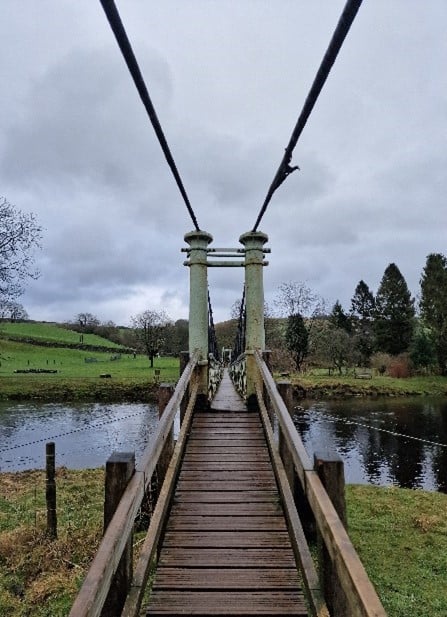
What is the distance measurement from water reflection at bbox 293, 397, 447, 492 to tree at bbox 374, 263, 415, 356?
19832 mm

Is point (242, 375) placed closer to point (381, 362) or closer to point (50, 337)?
point (381, 362)

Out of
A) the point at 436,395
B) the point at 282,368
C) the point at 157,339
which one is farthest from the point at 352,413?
the point at 157,339

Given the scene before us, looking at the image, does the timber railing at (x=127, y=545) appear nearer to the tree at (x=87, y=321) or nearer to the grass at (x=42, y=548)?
the grass at (x=42, y=548)

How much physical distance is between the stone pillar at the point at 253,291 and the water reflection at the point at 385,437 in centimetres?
190

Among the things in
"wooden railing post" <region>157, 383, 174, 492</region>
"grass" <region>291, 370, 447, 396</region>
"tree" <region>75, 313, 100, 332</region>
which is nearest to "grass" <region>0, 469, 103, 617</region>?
"wooden railing post" <region>157, 383, 174, 492</region>

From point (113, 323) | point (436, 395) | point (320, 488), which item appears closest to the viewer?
point (320, 488)

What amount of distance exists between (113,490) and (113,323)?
79352mm

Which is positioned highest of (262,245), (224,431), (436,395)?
(262,245)

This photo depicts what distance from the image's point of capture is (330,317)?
2030 inches

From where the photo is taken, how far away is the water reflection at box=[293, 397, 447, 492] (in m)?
11.8

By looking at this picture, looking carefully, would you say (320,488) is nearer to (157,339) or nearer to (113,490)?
(113,490)

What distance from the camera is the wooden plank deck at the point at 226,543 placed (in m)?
2.64

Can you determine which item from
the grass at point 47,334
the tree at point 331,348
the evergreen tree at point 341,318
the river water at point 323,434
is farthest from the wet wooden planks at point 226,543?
the grass at point 47,334

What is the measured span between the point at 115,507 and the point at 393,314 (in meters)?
47.7
